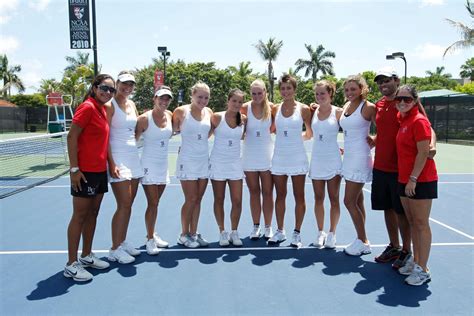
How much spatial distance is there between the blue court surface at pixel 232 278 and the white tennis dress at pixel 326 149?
93 cm

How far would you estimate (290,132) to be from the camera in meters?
4.91

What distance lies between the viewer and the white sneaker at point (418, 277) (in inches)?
151

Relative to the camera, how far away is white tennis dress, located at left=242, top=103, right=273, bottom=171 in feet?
16.3

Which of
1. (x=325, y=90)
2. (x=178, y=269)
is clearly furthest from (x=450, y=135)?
(x=178, y=269)

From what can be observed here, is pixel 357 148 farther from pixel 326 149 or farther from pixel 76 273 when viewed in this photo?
pixel 76 273

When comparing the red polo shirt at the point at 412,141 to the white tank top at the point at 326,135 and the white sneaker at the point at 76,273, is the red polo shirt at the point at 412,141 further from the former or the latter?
the white sneaker at the point at 76,273

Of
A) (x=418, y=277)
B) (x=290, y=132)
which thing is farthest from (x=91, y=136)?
(x=418, y=277)

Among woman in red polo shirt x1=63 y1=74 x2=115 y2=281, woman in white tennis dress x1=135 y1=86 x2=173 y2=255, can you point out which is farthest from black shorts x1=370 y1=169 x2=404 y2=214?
woman in red polo shirt x1=63 y1=74 x2=115 y2=281

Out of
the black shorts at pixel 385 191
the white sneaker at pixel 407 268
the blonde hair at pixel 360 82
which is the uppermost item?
the blonde hair at pixel 360 82

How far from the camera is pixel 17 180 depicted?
986cm

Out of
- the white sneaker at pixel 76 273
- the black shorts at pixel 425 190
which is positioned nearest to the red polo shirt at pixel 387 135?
the black shorts at pixel 425 190

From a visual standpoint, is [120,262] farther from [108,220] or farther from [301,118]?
[301,118]

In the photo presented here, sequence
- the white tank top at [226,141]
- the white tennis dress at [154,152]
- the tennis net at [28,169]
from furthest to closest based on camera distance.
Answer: the tennis net at [28,169]
the white tank top at [226,141]
the white tennis dress at [154,152]

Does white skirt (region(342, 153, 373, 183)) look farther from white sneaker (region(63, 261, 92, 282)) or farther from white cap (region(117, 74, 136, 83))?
white sneaker (region(63, 261, 92, 282))
